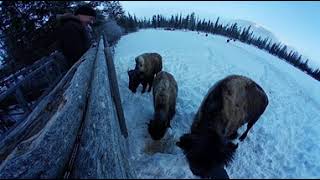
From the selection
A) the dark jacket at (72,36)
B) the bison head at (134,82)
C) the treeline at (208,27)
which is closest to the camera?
the dark jacket at (72,36)

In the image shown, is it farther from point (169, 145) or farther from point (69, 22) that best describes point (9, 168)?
point (69, 22)

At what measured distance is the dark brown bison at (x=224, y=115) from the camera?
2.77 meters

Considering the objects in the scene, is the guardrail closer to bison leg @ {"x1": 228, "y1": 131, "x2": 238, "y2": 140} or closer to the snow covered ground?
the snow covered ground

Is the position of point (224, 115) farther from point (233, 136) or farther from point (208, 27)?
point (208, 27)

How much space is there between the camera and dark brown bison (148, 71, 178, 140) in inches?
188

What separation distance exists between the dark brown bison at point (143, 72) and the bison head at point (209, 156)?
13.3 feet

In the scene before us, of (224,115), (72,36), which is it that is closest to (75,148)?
(224,115)

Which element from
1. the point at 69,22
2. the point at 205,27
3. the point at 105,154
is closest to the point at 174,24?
the point at 205,27

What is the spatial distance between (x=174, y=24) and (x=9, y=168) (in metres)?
18.2

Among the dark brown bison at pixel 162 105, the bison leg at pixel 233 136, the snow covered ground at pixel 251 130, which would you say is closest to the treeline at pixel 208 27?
the snow covered ground at pixel 251 130

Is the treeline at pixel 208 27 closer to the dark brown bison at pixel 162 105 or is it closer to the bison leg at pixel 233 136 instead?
the dark brown bison at pixel 162 105

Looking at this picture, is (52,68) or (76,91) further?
(52,68)

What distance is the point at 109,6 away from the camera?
1405cm

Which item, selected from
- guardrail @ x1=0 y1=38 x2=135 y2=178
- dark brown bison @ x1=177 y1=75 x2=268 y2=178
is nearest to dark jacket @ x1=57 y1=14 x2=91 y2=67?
guardrail @ x1=0 y1=38 x2=135 y2=178
